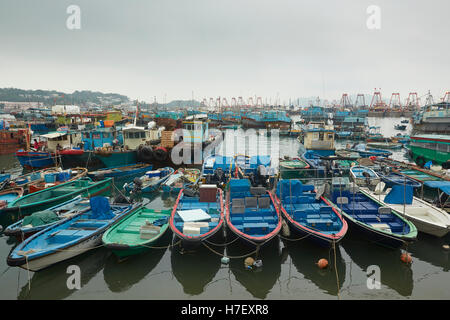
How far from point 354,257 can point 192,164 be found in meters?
19.1

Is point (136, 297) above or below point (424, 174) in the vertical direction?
below

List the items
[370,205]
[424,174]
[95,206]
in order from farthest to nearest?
[424,174] < [370,205] < [95,206]

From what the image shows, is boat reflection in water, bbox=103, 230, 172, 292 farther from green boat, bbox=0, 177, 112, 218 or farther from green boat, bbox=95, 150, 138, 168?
green boat, bbox=95, 150, 138, 168

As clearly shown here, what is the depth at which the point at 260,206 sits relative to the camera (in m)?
11.6

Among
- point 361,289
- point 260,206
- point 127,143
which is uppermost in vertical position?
point 127,143

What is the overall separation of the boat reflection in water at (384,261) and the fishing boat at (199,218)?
592 cm

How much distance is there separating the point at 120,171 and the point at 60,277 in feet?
47.3

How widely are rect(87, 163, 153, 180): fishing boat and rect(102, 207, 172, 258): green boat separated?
10.7m

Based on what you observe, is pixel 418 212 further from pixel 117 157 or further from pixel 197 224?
pixel 117 157

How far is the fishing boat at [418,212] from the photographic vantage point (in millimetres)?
10117

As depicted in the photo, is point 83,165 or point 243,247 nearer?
point 243,247
